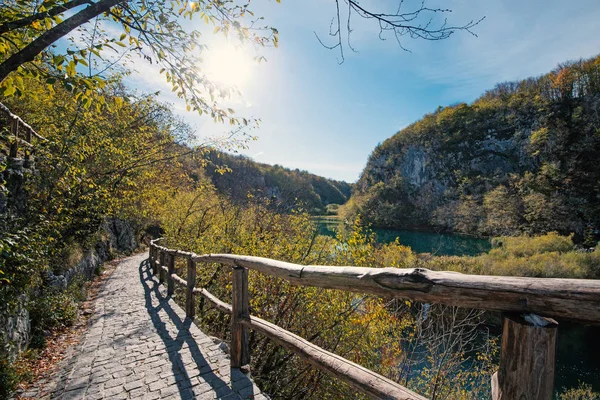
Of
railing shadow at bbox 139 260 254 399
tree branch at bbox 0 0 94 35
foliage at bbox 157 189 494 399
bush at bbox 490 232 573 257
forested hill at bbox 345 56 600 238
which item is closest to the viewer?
tree branch at bbox 0 0 94 35

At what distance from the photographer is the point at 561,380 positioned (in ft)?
48.3

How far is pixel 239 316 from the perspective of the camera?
283cm

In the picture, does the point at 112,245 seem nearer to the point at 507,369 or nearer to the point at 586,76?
the point at 507,369

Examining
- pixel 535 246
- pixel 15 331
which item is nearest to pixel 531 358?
pixel 15 331

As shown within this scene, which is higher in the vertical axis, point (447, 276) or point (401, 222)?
point (447, 276)

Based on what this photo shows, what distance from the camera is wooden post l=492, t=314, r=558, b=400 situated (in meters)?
0.92

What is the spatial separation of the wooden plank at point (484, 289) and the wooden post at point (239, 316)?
4.52 ft

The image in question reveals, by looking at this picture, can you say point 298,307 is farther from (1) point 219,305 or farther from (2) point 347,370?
(2) point 347,370

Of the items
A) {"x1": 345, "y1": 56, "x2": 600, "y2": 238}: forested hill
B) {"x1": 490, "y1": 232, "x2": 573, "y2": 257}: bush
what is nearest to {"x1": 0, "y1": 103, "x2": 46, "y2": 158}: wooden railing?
{"x1": 490, "y1": 232, "x2": 573, "y2": 257}: bush

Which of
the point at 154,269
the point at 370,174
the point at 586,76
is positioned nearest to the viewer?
the point at 154,269

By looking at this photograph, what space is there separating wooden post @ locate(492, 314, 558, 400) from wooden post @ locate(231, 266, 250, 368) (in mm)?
2305

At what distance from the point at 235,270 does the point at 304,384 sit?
11.7ft

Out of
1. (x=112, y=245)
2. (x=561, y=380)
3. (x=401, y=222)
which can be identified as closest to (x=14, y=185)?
(x=112, y=245)

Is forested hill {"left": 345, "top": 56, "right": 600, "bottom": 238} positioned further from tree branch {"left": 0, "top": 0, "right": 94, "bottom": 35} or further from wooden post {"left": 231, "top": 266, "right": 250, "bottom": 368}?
tree branch {"left": 0, "top": 0, "right": 94, "bottom": 35}
